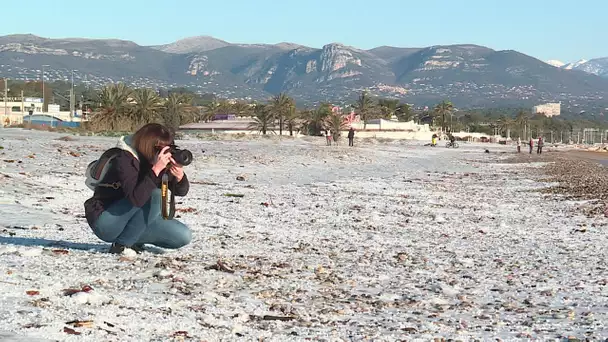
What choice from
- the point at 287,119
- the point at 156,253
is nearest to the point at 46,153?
the point at 156,253

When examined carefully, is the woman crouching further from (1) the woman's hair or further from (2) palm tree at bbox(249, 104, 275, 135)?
(2) palm tree at bbox(249, 104, 275, 135)

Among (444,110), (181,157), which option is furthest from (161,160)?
(444,110)

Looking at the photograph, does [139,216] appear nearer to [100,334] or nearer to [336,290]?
[336,290]

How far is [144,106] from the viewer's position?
65.0 m

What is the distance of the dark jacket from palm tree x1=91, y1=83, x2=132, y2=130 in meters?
51.5

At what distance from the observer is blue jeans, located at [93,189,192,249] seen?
6.89 m

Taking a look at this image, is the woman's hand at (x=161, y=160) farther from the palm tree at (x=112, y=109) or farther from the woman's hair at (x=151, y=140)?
the palm tree at (x=112, y=109)

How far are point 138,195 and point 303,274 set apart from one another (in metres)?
1.58

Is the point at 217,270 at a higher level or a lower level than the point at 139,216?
lower

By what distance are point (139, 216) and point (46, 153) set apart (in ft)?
47.4

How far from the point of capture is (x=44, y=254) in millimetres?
6949

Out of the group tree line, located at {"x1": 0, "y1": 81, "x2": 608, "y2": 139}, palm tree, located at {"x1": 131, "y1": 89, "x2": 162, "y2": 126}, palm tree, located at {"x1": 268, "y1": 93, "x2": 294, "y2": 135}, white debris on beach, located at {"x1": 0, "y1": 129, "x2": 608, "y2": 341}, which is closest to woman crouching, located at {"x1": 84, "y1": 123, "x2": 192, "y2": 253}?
white debris on beach, located at {"x1": 0, "y1": 129, "x2": 608, "y2": 341}

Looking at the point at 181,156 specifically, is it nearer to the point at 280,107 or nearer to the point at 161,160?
the point at 161,160

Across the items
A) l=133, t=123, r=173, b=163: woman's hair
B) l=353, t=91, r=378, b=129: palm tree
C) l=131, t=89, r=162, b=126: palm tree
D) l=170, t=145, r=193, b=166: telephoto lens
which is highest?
l=353, t=91, r=378, b=129: palm tree
